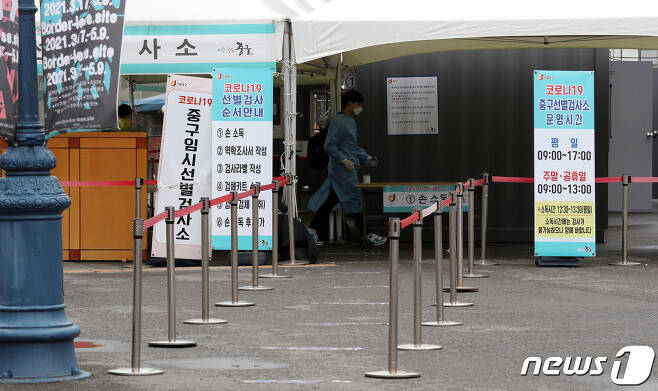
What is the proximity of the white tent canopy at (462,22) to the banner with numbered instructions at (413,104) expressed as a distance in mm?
4179

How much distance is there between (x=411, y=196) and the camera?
63.3 feet

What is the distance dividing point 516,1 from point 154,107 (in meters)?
13.2

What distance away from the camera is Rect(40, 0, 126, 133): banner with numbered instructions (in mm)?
8078

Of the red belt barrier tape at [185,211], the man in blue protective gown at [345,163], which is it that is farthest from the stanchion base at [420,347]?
the man in blue protective gown at [345,163]

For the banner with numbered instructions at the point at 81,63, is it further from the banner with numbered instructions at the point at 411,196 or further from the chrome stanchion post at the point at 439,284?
the banner with numbered instructions at the point at 411,196

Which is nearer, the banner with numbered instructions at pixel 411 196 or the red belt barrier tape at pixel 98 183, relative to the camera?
the red belt barrier tape at pixel 98 183

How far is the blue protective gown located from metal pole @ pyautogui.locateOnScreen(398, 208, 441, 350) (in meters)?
9.55

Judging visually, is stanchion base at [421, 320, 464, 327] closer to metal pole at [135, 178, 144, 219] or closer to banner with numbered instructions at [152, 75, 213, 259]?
banner with numbered instructions at [152, 75, 213, 259]

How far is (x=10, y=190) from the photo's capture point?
24.6 feet

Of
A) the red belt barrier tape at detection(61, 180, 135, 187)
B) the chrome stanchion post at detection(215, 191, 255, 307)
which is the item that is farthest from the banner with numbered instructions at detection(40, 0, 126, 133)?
the red belt barrier tape at detection(61, 180, 135, 187)

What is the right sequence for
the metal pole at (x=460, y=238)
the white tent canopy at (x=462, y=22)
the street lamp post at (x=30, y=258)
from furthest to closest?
the white tent canopy at (x=462, y=22) < the metal pole at (x=460, y=238) < the street lamp post at (x=30, y=258)

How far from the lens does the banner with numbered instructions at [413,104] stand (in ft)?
64.5

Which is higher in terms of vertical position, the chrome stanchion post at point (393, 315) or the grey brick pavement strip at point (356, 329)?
the chrome stanchion post at point (393, 315)

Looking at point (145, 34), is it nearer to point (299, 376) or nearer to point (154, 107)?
point (299, 376)
